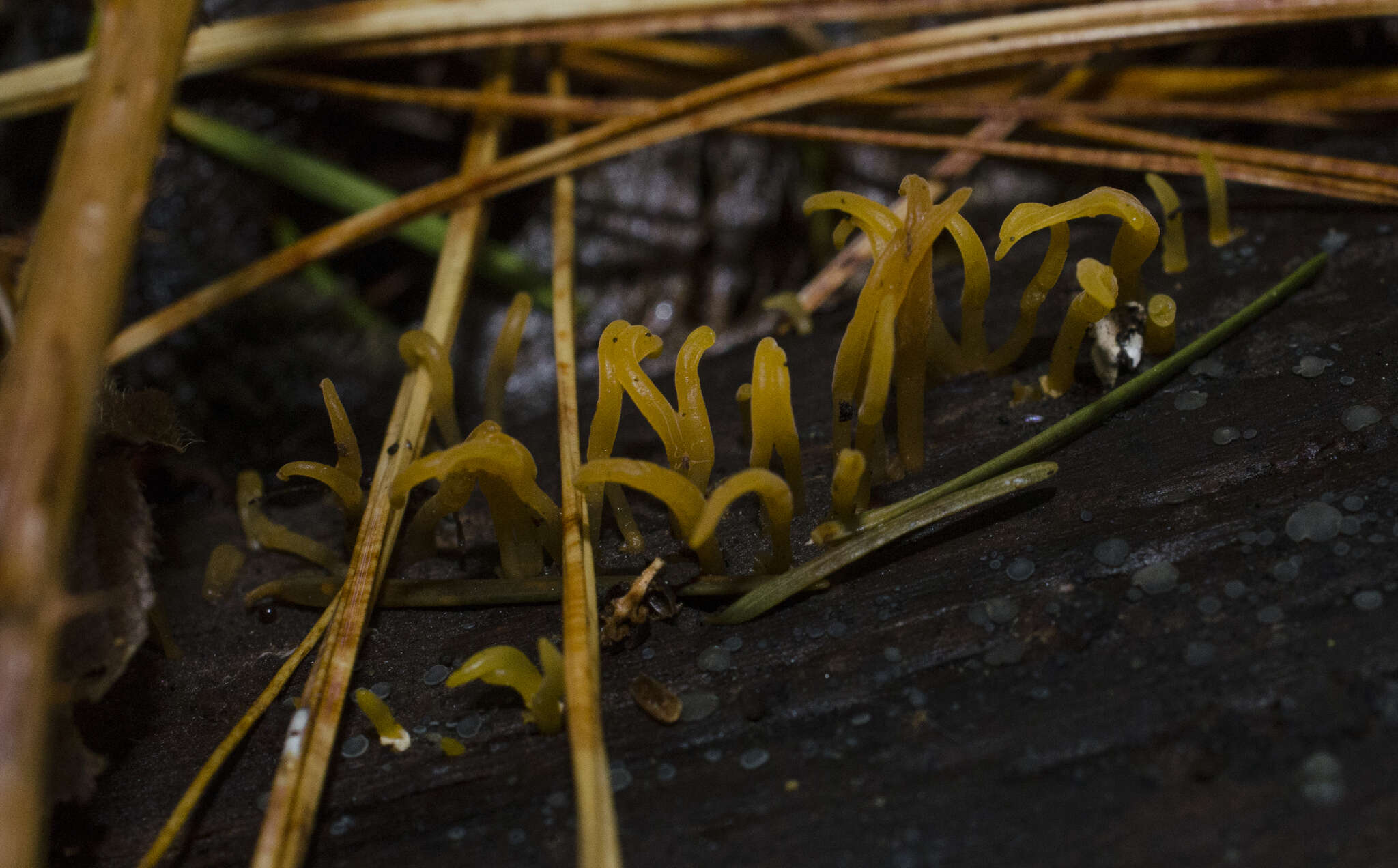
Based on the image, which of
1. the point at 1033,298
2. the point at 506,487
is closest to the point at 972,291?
the point at 1033,298

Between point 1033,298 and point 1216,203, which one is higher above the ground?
point 1216,203

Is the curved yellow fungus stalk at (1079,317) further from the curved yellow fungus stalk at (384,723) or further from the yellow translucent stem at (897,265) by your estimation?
the curved yellow fungus stalk at (384,723)

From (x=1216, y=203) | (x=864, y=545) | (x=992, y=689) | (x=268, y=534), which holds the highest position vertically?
(x=1216, y=203)

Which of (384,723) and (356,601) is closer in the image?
(384,723)

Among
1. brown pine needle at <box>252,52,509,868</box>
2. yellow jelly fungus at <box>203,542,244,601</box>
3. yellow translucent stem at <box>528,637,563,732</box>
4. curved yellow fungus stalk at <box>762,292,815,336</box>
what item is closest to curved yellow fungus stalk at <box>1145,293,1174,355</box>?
curved yellow fungus stalk at <box>762,292,815,336</box>

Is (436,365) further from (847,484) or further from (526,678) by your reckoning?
(847,484)

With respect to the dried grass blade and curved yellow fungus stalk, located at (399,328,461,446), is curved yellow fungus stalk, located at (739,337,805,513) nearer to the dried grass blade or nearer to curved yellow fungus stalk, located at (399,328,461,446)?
curved yellow fungus stalk, located at (399,328,461,446)
